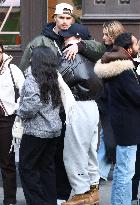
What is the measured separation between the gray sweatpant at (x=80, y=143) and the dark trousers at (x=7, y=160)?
84cm

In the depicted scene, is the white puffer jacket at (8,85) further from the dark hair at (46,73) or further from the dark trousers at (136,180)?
the dark trousers at (136,180)

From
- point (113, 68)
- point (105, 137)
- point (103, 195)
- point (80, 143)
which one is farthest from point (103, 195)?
point (113, 68)

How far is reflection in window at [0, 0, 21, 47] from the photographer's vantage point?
973 cm

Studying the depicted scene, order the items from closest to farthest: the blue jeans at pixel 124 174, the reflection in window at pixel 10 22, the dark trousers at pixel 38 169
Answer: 1. the dark trousers at pixel 38 169
2. the blue jeans at pixel 124 174
3. the reflection in window at pixel 10 22

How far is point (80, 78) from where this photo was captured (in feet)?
21.6

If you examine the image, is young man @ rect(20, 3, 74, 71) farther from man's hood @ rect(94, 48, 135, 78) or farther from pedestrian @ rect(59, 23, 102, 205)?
man's hood @ rect(94, 48, 135, 78)

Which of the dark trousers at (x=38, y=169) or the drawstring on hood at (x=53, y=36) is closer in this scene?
the dark trousers at (x=38, y=169)

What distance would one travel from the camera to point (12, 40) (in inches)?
385

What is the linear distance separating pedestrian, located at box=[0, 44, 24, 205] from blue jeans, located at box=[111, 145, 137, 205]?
1.20m

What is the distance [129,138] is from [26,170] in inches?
39.5

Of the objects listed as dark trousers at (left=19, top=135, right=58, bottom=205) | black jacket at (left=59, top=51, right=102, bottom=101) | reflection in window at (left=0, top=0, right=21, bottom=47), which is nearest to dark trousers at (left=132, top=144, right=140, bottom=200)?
black jacket at (left=59, top=51, right=102, bottom=101)

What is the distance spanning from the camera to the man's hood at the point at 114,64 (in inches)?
253

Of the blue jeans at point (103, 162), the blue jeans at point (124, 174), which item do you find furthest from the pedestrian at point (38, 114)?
the blue jeans at point (103, 162)

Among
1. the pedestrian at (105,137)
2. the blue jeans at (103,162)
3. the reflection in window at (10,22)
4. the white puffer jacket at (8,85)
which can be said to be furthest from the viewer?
the reflection in window at (10,22)
